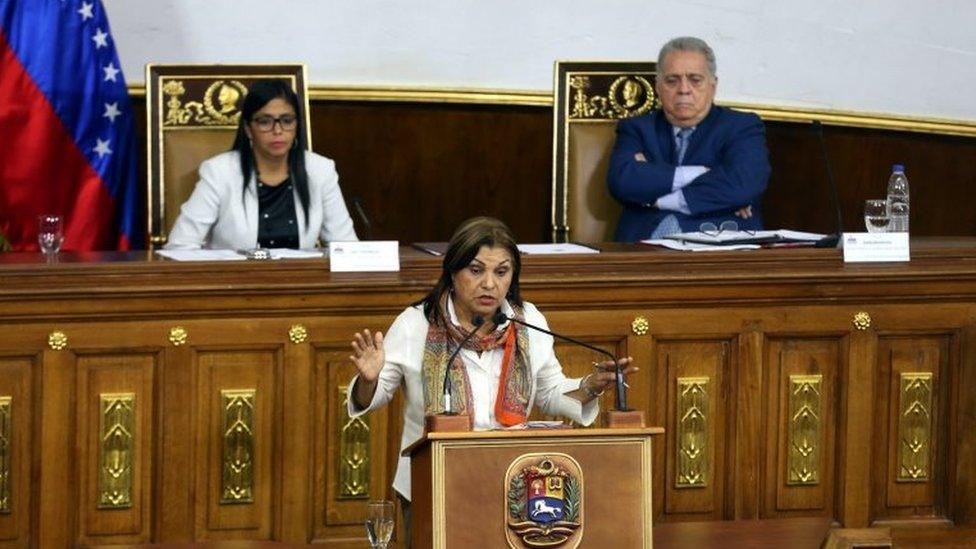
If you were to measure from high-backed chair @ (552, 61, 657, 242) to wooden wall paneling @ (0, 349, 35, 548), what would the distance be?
7.12 ft

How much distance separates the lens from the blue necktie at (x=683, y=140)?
6078 mm

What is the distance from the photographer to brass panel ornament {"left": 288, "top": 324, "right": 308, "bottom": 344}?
4.85 meters

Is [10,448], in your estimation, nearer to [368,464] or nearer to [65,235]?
[368,464]

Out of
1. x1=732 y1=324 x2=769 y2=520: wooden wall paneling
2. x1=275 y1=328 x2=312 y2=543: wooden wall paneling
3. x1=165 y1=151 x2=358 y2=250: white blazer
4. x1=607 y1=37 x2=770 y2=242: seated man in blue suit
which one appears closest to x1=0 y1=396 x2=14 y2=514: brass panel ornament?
x1=275 y1=328 x2=312 y2=543: wooden wall paneling

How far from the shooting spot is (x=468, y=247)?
405 centimetres

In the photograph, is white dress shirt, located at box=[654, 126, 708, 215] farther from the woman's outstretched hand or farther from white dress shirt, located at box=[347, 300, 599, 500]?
the woman's outstretched hand

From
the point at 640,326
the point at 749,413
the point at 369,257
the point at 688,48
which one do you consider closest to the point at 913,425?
the point at 749,413

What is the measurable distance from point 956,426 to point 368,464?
1.60 m

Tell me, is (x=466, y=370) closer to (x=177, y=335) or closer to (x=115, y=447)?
(x=177, y=335)

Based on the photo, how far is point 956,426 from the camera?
205 inches

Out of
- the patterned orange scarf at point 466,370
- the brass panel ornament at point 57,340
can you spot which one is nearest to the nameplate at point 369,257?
the brass panel ornament at point 57,340

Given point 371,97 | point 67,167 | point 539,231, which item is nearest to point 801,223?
point 539,231

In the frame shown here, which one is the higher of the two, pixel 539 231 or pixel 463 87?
pixel 463 87

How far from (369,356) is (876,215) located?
2137mm
